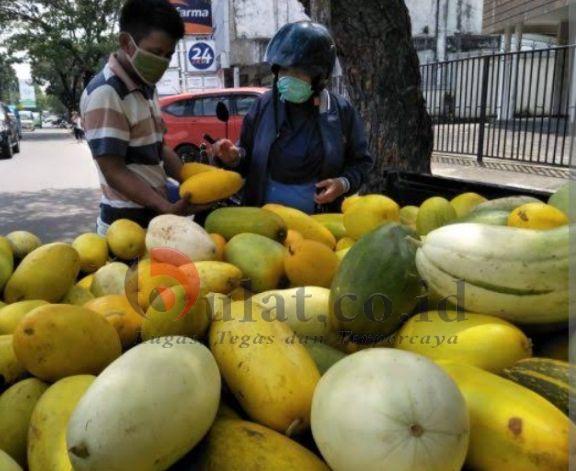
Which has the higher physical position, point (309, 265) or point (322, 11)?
point (322, 11)

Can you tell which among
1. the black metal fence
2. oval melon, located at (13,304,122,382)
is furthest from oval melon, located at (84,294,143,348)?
the black metal fence

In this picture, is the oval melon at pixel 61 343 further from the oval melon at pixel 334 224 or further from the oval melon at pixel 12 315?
the oval melon at pixel 334 224

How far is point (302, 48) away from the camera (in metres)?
2.30

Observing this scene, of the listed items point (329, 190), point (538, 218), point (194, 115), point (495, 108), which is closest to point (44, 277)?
point (329, 190)

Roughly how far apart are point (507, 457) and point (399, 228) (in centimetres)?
64

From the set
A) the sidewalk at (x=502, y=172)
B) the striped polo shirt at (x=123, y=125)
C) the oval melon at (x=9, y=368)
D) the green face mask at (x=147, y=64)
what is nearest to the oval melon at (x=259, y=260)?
the oval melon at (x=9, y=368)

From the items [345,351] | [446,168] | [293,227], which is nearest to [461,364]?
[345,351]

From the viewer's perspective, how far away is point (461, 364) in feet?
3.49

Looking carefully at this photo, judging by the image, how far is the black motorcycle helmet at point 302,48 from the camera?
2.28 m

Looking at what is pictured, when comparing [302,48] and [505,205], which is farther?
[302,48]

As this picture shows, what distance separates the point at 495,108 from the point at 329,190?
952 cm

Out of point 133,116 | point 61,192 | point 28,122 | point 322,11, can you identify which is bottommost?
point 61,192

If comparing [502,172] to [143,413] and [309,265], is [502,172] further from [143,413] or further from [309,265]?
[143,413]

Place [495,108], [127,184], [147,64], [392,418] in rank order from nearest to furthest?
[392,418]
[127,184]
[147,64]
[495,108]
